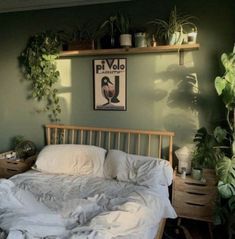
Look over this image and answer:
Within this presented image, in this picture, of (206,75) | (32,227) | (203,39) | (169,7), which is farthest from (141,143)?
(32,227)

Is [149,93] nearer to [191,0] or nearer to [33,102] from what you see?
[191,0]

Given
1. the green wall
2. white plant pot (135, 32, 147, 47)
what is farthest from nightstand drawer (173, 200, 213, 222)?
white plant pot (135, 32, 147, 47)

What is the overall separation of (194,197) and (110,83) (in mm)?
1576

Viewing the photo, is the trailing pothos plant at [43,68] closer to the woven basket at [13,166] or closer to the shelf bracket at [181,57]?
the woven basket at [13,166]

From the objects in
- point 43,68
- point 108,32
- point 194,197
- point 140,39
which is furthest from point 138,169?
point 43,68

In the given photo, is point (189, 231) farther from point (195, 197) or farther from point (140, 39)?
point (140, 39)

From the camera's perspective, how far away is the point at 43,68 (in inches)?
132

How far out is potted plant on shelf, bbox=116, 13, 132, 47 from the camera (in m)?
2.89

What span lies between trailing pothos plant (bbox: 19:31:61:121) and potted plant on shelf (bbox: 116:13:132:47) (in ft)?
2.67

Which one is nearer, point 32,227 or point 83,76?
point 32,227

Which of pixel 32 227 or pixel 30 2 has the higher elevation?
pixel 30 2

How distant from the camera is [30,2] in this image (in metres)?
3.25

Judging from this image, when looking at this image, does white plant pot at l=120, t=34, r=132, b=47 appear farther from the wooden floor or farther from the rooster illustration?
the wooden floor

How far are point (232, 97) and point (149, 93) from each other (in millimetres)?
979
